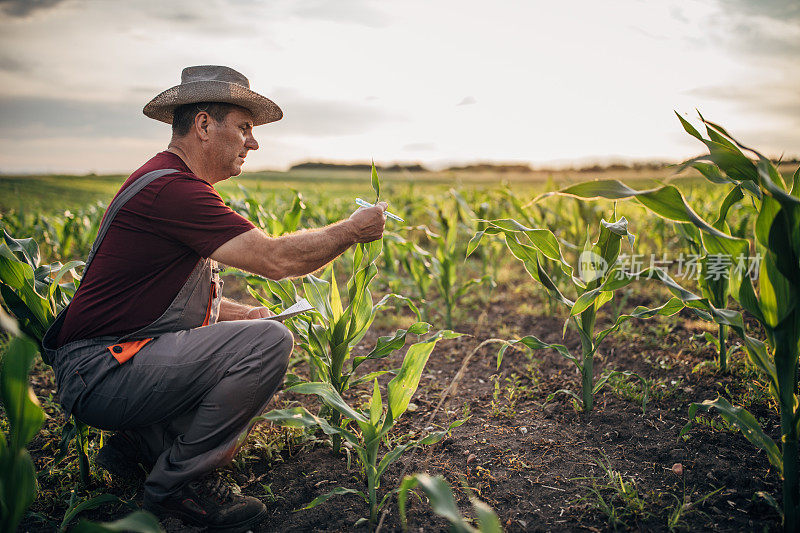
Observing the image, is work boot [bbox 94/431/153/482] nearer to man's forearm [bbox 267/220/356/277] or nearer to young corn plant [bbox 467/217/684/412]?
man's forearm [bbox 267/220/356/277]

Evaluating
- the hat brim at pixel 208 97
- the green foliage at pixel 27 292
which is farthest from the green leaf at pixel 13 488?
the hat brim at pixel 208 97

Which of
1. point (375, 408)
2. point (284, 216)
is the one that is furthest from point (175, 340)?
point (284, 216)

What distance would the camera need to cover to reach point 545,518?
196cm

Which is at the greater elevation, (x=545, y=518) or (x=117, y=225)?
(x=117, y=225)

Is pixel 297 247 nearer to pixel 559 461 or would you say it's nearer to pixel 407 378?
pixel 407 378

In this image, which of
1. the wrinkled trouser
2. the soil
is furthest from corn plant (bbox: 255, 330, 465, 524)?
the wrinkled trouser

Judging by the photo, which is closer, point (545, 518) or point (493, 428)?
point (545, 518)

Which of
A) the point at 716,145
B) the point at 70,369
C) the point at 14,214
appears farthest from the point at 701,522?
the point at 14,214

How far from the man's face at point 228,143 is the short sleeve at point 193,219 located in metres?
→ 0.35

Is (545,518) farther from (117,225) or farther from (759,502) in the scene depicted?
(117,225)

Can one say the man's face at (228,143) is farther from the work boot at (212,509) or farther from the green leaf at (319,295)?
the work boot at (212,509)

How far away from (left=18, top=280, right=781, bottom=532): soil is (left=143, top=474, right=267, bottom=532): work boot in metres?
0.08

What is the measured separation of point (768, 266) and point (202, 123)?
7.76 feet

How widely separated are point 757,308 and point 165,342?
2273mm
